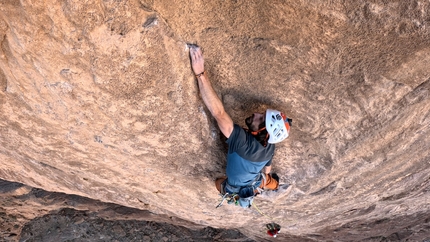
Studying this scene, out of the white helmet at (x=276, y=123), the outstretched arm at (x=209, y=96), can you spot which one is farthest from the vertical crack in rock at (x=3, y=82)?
the white helmet at (x=276, y=123)

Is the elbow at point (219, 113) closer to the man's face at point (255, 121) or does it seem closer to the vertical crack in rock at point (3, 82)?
the man's face at point (255, 121)

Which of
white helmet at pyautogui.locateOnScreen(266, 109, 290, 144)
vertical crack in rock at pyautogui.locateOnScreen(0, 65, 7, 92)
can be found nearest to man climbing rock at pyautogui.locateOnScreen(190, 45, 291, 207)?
white helmet at pyautogui.locateOnScreen(266, 109, 290, 144)

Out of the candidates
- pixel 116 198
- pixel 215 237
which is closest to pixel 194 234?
pixel 215 237

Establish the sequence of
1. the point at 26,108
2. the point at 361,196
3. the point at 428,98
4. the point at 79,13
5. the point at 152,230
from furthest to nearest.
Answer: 1. the point at 152,230
2. the point at 361,196
3. the point at 26,108
4. the point at 428,98
5. the point at 79,13

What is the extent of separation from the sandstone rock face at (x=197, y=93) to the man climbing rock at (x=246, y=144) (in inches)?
3.2

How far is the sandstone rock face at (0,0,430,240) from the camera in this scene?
196cm

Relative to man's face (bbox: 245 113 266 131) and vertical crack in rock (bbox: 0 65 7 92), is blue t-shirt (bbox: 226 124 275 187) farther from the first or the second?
vertical crack in rock (bbox: 0 65 7 92)

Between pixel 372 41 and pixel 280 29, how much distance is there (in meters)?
0.51

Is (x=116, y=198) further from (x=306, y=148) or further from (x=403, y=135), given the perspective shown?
(x=403, y=135)

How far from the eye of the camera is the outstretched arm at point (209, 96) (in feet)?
7.42

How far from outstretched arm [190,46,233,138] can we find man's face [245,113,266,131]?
153mm

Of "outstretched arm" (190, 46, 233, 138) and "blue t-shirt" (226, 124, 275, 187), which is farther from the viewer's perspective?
"blue t-shirt" (226, 124, 275, 187)

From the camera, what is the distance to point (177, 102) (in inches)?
98.5

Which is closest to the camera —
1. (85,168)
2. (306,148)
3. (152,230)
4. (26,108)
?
(26,108)
